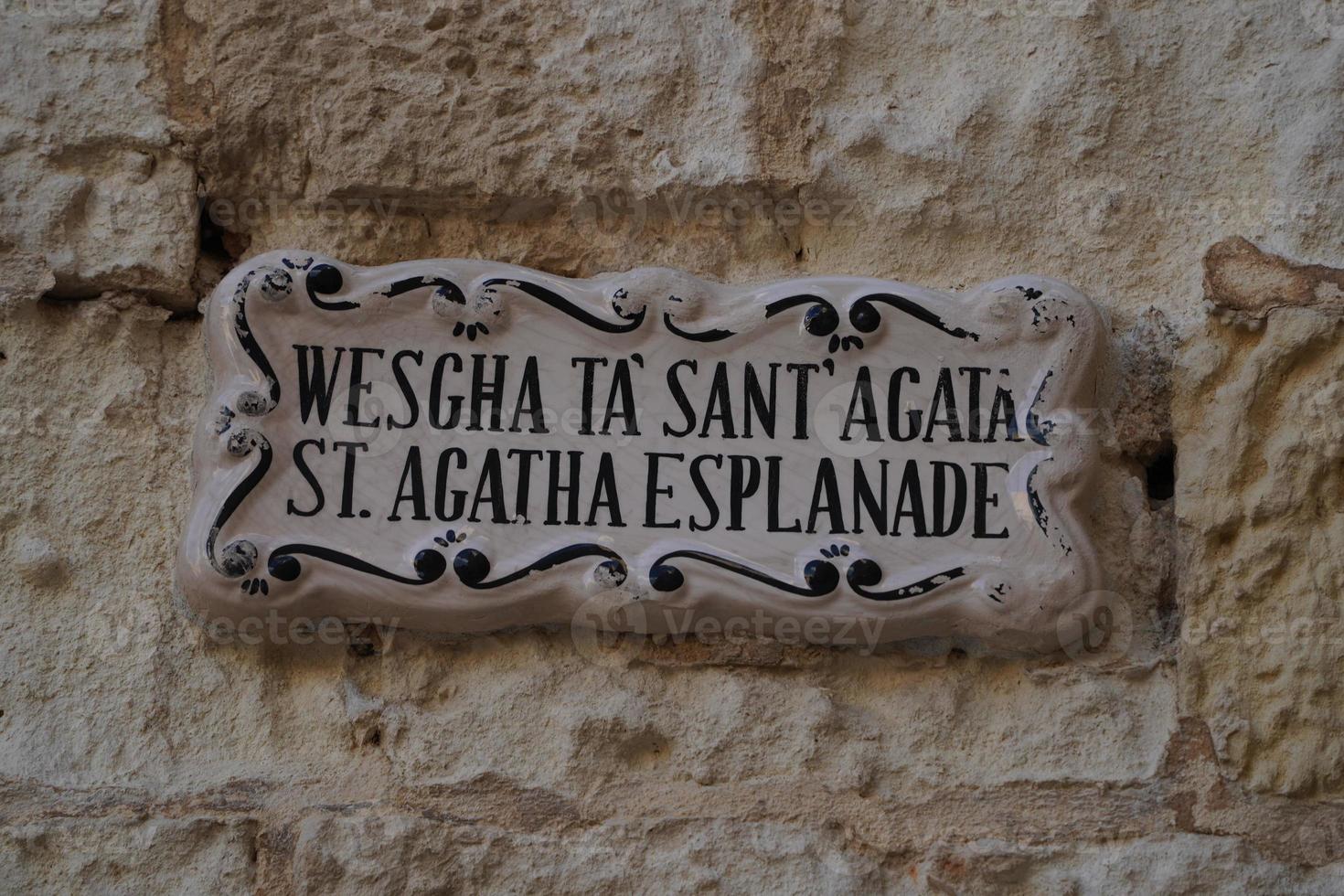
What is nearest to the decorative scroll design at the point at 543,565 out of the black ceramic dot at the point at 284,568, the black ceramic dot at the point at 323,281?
the black ceramic dot at the point at 284,568

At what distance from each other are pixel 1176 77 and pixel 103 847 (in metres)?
1.31

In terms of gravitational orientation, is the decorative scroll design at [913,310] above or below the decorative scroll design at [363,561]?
above

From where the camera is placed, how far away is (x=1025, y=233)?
1331mm

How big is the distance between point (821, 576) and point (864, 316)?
0.87 feet

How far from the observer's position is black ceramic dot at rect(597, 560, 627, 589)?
1.20 metres

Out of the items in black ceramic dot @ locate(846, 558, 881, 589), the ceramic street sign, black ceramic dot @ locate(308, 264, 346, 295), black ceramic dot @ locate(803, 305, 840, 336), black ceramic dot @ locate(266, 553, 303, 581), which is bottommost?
black ceramic dot @ locate(266, 553, 303, 581)

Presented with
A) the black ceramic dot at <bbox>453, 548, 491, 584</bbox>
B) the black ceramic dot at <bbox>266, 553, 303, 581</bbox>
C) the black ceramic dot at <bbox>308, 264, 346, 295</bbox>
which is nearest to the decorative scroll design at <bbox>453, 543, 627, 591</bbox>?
the black ceramic dot at <bbox>453, 548, 491, 584</bbox>

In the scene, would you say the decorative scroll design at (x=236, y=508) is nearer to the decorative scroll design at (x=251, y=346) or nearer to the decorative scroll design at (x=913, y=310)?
the decorative scroll design at (x=251, y=346)

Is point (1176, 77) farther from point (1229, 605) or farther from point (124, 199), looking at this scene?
point (124, 199)

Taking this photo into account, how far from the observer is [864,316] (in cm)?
127

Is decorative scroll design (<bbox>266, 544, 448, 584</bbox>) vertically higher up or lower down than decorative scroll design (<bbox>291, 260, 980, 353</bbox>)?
lower down

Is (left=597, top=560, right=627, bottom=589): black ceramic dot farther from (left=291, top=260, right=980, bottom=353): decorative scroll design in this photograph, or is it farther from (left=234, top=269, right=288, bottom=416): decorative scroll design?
(left=234, top=269, right=288, bottom=416): decorative scroll design

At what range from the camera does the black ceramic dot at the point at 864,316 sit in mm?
1267

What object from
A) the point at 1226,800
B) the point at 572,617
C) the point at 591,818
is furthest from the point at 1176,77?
the point at 591,818
